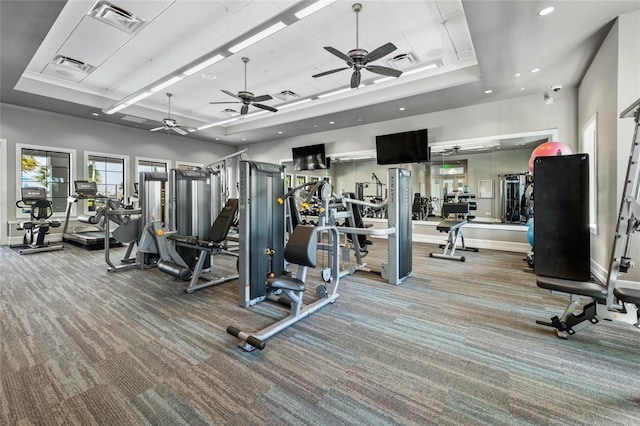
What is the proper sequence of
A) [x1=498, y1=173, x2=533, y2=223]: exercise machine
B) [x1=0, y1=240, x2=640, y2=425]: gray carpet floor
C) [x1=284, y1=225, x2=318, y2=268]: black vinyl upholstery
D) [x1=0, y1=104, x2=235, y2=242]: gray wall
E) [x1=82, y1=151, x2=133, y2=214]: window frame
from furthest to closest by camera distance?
[x1=82, y1=151, x2=133, y2=214]: window frame, [x1=0, y1=104, x2=235, y2=242]: gray wall, [x1=498, y1=173, x2=533, y2=223]: exercise machine, [x1=284, y1=225, x2=318, y2=268]: black vinyl upholstery, [x1=0, y1=240, x2=640, y2=425]: gray carpet floor

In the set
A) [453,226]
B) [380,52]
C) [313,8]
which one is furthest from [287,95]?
[453,226]

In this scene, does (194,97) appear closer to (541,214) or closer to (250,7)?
(250,7)

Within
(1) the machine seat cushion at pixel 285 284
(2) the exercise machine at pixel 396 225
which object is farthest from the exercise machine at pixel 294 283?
(2) the exercise machine at pixel 396 225

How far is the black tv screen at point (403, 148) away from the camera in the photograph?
7.19 metres

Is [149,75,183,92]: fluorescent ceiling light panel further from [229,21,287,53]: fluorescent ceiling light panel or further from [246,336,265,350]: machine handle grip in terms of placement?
[246,336,265,350]: machine handle grip

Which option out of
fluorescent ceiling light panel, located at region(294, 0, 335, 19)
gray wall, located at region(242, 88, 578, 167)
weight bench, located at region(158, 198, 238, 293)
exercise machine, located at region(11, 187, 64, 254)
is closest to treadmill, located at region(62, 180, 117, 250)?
exercise machine, located at region(11, 187, 64, 254)

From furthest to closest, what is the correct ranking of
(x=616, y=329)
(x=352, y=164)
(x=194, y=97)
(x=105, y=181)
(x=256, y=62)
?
(x=352, y=164), (x=105, y=181), (x=194, y=97), (x=256, y=62), (x=616, y=329)

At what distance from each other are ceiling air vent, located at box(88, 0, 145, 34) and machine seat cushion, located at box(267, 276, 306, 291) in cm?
423

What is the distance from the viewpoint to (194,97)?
709 cm

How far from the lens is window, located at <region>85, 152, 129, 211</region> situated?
316 inches

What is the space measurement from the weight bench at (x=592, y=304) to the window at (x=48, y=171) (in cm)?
1037

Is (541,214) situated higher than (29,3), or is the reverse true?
(29,3)

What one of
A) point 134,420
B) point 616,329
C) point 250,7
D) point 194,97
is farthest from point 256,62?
point 616,329

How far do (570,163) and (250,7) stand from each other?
421 centimetres
